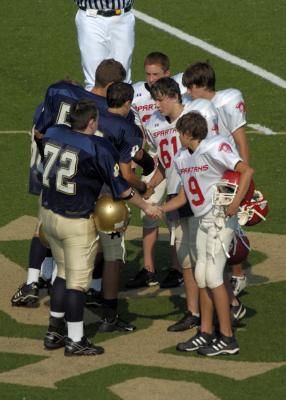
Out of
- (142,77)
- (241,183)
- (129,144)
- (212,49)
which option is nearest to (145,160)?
(129,144)

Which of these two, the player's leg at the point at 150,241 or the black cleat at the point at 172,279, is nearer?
the black cleat at the point at 172,279

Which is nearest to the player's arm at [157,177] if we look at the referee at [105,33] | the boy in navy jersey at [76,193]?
the boy in navy jersey at [76,193]

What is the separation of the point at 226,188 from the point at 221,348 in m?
1.30

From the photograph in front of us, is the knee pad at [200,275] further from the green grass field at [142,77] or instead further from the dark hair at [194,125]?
the dark hair at [194,125]

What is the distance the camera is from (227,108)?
43.9 feet

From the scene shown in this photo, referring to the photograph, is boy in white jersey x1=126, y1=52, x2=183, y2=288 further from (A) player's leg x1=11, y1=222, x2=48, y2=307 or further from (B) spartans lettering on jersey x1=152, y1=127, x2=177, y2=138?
(A) player's leg x1=11, y1=222, x2=48, y2=307

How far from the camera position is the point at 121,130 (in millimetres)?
12797

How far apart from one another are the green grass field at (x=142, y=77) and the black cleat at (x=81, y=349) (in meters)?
0.20

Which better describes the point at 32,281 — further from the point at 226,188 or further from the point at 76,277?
the point at 226,188

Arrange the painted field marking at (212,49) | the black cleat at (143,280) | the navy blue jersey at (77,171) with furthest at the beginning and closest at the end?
the painted field marking at (212,49)
the black cleat at (143,280)
the navy blue jersey at (77,171)

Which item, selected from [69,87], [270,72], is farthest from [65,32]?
[69,87]

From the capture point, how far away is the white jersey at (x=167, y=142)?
13.1 m

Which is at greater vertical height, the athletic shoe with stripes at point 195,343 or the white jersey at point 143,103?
the white jersey at point 143,103

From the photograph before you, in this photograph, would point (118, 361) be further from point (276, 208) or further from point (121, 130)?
point (276, 208)
